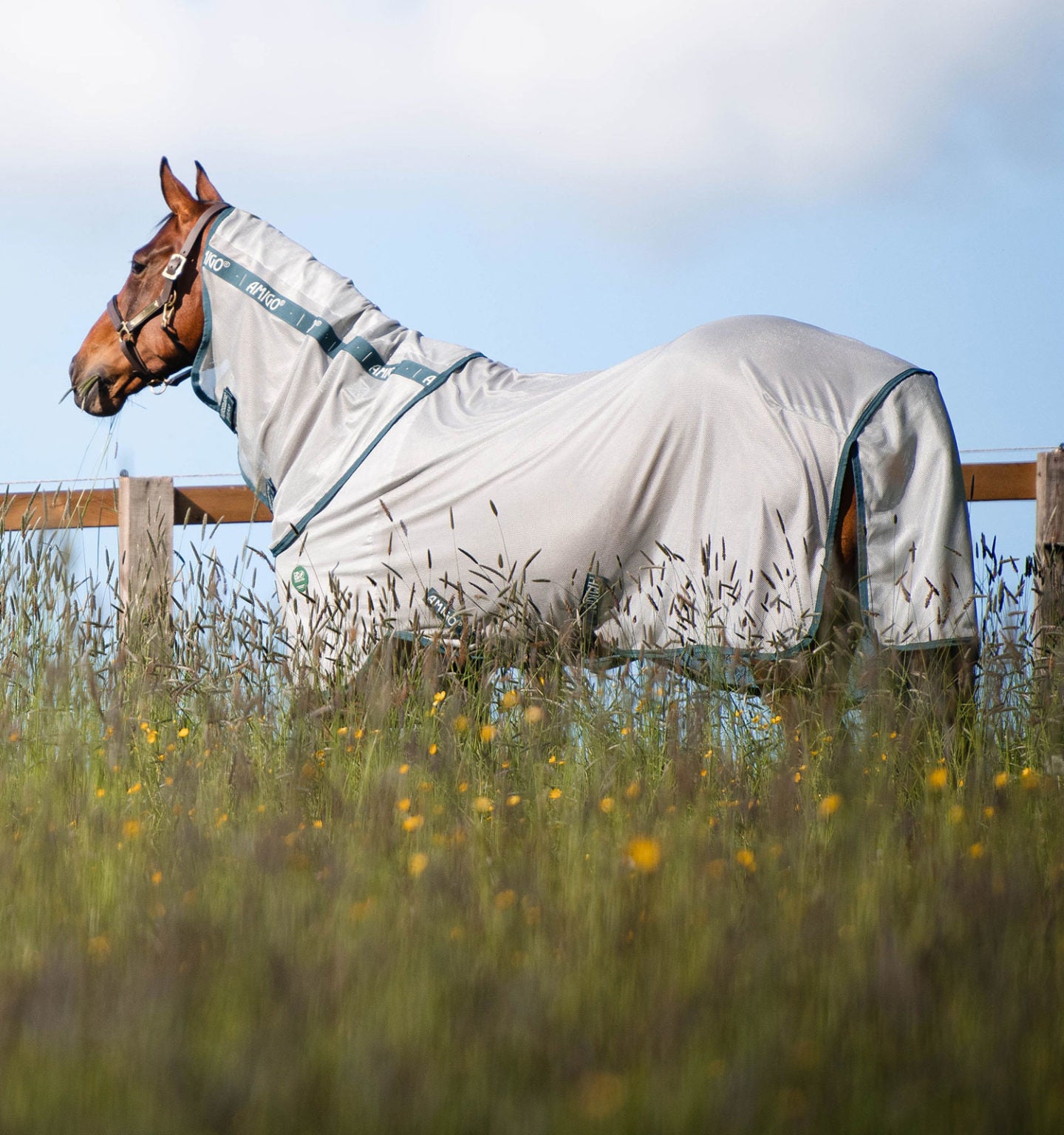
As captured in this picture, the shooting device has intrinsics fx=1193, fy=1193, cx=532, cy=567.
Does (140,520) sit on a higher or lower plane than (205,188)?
lower

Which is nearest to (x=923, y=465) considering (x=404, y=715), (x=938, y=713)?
(x=938, y=713)

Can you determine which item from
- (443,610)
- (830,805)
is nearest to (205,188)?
(443,610)

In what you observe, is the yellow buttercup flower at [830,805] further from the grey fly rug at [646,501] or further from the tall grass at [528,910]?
the grey fly rug at [646,501]

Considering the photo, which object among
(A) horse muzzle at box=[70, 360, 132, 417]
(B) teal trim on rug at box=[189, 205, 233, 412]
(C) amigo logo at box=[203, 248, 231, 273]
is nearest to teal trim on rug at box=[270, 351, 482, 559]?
(B) teal trim on rug at box=[189, 205, 233, 412]

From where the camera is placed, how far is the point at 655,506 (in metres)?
3.36

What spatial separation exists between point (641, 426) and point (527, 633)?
2.16 feet

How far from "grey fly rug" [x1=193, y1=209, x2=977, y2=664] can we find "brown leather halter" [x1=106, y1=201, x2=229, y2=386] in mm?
1043

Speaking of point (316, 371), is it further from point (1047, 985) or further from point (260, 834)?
point (1047, 985)

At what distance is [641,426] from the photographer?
328 centimetres

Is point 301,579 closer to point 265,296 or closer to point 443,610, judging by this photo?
point 443,610

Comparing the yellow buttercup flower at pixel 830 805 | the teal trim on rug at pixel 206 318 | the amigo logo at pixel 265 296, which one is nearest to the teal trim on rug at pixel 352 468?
the amigo logo at pixel 265 296

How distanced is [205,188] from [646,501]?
2.44m

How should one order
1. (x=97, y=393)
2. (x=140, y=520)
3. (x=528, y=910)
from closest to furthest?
(x=528, y=910)
(x=97, y=393)
(x=140, y=520)

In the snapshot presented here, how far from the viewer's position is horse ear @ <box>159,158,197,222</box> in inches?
181
